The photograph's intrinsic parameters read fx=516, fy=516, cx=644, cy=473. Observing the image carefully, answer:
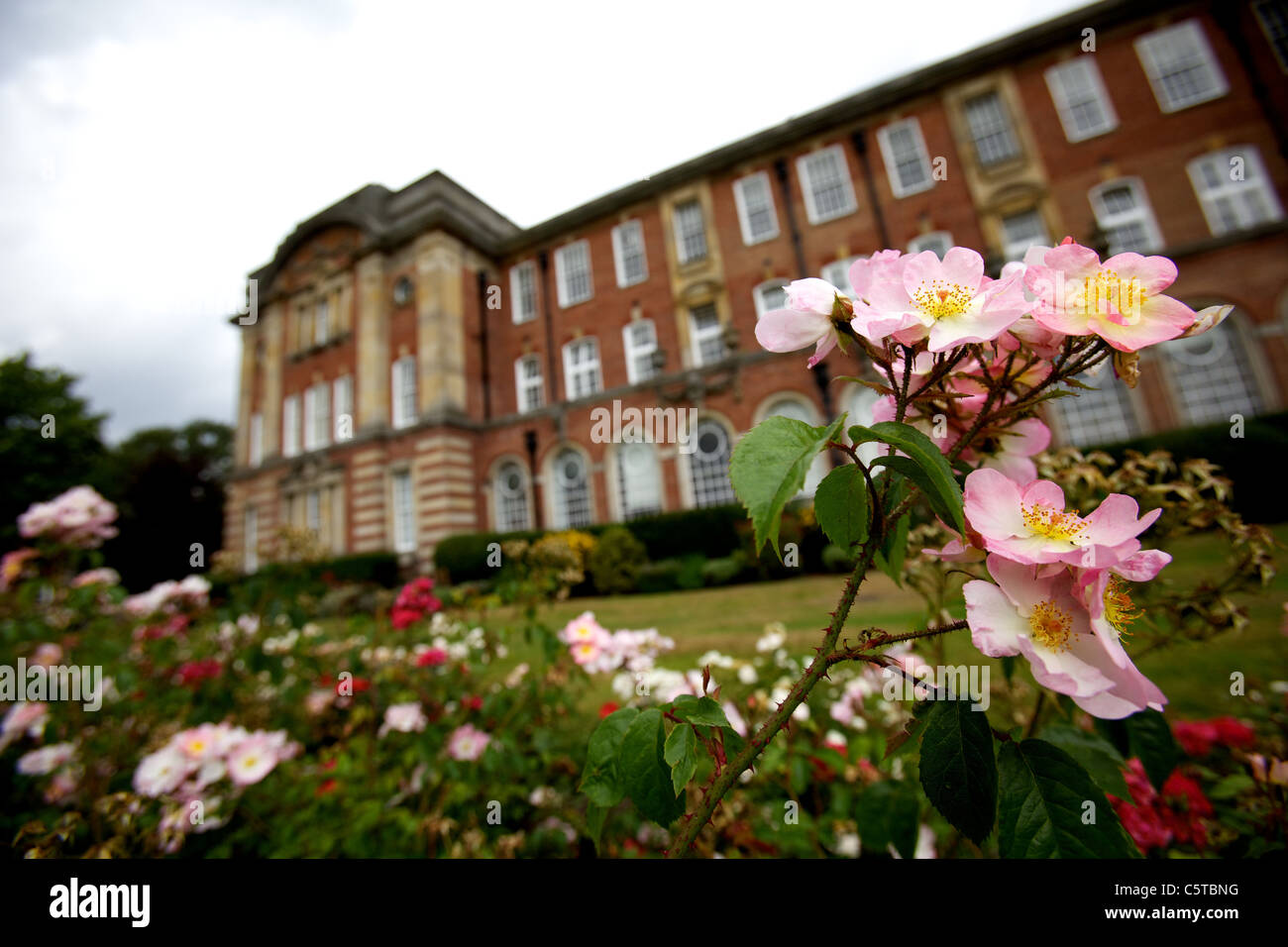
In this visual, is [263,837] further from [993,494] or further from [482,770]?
[993,494]

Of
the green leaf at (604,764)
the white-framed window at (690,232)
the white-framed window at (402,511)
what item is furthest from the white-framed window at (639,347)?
the green leaf at (604,764)

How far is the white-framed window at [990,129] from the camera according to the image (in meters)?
13.4

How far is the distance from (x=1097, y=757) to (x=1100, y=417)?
15185mm

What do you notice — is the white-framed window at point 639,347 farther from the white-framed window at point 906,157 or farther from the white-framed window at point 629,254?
the white-framed window at point 906,157

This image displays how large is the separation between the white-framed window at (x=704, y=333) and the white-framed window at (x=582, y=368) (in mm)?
3175

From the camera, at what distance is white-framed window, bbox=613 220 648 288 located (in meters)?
16.7

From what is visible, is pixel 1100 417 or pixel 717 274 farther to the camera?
pixel 717 274

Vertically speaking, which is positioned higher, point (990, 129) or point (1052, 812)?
point (990, 129)

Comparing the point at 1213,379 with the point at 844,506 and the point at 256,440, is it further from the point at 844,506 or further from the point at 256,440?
the point at 256,440

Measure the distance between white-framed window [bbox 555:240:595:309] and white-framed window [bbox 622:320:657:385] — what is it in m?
2.19

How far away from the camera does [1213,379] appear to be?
11.3m

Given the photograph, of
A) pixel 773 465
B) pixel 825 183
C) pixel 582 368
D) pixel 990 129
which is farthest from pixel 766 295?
pixel 773 465

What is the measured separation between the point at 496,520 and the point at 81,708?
46.6ft

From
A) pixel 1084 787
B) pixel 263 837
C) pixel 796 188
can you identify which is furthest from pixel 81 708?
pixel 796 188
